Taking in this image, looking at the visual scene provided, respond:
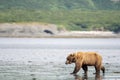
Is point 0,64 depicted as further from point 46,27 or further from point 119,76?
point 46,27

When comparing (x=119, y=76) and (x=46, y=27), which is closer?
(x=119, y=76)

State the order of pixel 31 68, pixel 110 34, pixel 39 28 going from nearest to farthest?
pixel 31 68
pixel 39 28
pixel 110 34

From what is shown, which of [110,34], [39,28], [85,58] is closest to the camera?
[85,58]

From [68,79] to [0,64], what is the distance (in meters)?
11.7

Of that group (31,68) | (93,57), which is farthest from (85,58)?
(31,68)

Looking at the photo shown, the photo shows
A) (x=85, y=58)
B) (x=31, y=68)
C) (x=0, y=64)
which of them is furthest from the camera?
(x=0, y=64)

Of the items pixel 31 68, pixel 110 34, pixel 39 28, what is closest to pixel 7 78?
pixel 31 68

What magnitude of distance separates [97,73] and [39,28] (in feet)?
474

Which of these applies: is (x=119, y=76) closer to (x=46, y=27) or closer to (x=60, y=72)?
(x=60, y=72)

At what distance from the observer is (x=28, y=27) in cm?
18425

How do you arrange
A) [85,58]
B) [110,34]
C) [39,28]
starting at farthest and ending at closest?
[110,34]
[39,28]
[85,58]

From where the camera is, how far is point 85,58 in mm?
36781

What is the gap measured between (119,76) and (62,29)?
155 meters

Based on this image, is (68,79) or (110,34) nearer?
(68,79)
